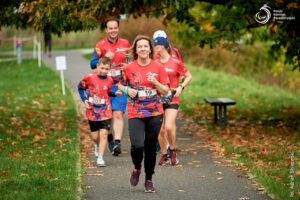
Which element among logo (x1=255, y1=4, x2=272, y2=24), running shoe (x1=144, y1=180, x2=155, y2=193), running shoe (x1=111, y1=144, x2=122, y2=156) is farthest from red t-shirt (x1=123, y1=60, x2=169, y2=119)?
logo (x1=255, y1=4, x2=272, y2=24)

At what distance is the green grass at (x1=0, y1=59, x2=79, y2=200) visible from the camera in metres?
6.68

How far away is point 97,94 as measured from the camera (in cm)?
839

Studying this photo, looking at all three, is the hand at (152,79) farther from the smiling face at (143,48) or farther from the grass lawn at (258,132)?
the grass lawn at (258,132)

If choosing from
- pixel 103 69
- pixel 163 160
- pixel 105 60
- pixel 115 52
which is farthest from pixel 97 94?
pixel 163 160

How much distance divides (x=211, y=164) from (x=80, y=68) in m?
23.0

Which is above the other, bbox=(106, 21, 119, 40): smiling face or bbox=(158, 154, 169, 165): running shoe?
bbox=(106, 21, 119, 40): smiling face

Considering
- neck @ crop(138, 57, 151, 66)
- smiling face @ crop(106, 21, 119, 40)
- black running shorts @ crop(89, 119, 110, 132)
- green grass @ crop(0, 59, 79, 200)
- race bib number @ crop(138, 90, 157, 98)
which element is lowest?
green grass @ crop(0, 59, 79, 200)

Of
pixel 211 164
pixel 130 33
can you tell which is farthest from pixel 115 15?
pixel 130 33

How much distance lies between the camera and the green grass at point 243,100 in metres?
14.7

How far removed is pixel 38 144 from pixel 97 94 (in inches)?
85.5

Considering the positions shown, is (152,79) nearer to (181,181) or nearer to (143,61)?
(143,61)

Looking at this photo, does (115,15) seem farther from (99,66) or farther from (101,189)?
(101,189)

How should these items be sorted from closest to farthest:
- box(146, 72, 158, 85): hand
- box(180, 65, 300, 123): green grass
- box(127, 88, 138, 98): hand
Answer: box(146, 72, 158, 85): hand < box(127, 88, 138, 98): hand < box(180, 65, 300, 123): green grass

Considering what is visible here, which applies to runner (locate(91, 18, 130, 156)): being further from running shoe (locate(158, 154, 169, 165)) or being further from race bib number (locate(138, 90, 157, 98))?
race bib number (locate(138, 90, 157, 98))
